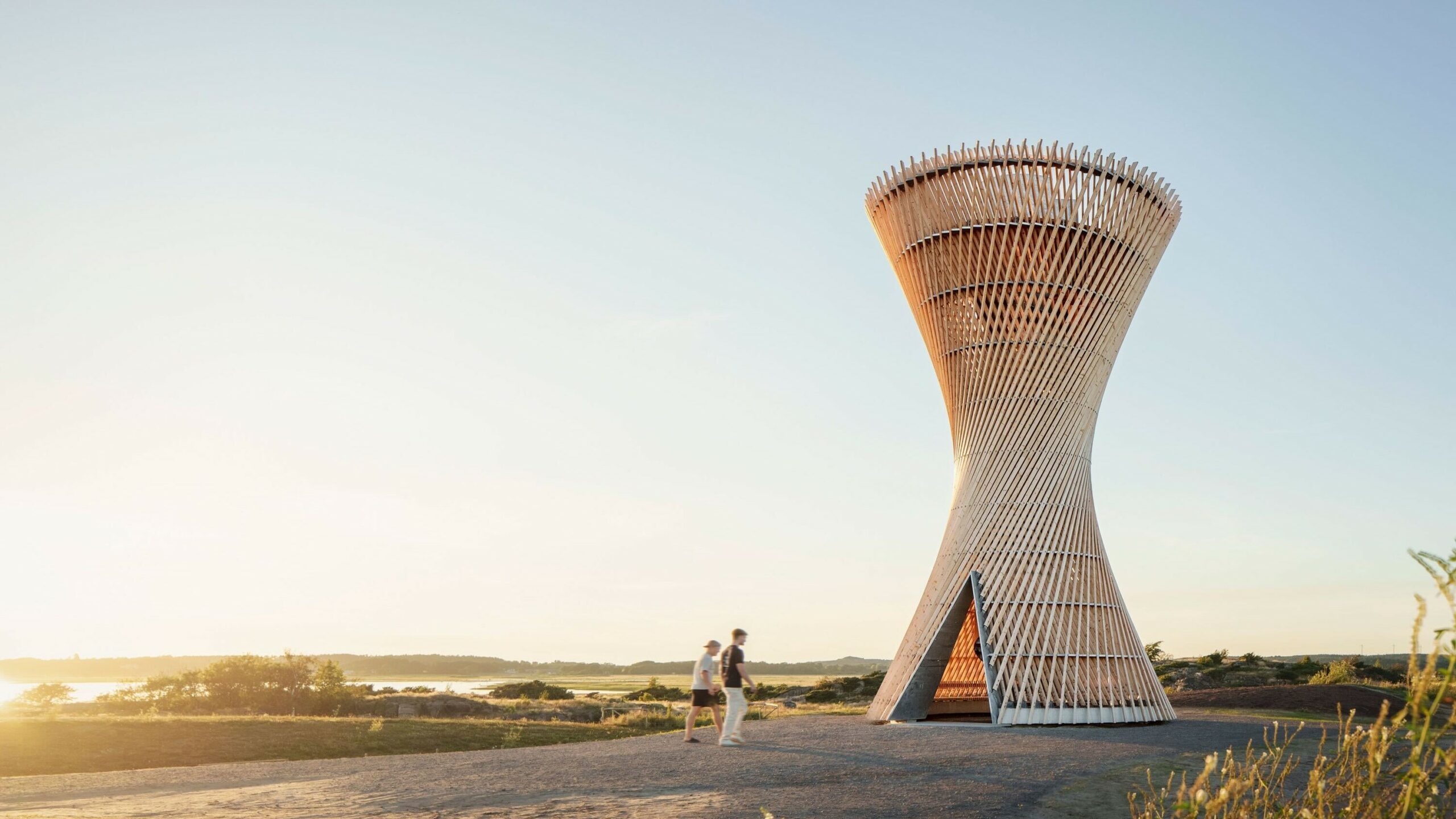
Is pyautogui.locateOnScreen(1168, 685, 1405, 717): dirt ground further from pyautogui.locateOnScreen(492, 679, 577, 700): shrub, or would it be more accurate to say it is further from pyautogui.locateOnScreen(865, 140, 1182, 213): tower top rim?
pyautogui.locateOnScreen(492, 679, 577, 700): shrub

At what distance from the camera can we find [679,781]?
7.94 meters

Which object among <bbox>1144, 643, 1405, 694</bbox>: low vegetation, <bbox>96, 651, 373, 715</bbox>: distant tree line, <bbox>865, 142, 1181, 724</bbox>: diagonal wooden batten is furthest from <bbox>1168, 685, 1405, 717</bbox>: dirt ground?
<bbox>96, 651, 373, 715</bbox>: distant tree line

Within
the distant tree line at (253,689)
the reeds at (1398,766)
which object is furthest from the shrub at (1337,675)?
the distant tree line at (253,689)

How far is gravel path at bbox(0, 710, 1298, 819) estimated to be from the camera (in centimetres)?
672

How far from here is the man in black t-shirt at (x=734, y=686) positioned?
443 inches

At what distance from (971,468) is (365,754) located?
10.4 metres

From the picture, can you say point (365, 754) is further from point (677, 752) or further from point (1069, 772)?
point (1069, 772)

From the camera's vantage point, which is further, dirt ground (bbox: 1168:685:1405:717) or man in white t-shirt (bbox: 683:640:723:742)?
dirt ground (bbox: 1168:685:1405:717)

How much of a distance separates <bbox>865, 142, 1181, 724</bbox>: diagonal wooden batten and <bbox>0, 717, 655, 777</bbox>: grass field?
6918 mm

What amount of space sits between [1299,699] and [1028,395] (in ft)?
30.2

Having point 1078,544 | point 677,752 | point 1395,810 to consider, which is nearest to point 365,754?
point 677,752

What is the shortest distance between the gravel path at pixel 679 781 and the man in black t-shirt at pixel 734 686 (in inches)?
13.6

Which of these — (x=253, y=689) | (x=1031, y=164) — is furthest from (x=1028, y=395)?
(x=253, y=689)

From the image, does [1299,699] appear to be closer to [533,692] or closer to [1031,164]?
[1031,164]
